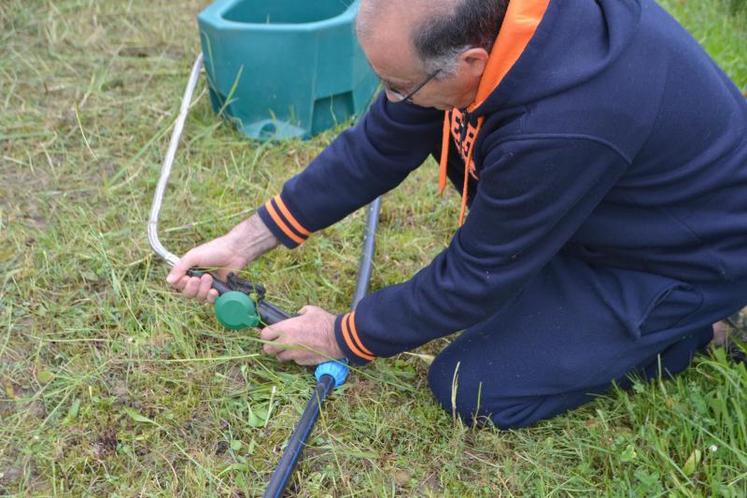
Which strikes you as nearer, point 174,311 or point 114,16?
point 174,311

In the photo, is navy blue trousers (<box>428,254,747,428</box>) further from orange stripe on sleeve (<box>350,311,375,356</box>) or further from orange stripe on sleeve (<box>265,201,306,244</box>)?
orange stripe on sleeve (<box>265,201,306,244</box>)

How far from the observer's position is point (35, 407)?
1796mm

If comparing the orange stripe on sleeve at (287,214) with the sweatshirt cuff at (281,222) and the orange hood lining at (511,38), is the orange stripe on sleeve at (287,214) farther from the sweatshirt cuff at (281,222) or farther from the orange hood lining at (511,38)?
the orange hood lining at (511,38)

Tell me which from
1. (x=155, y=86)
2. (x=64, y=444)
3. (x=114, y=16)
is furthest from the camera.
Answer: (x=114, y=16)

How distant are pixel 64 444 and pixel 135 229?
2.49 feet

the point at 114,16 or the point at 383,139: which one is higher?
the point at 383,139

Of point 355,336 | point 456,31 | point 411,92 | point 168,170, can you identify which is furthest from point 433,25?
point 168,170

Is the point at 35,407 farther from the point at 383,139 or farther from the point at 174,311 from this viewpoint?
the point at 383,139

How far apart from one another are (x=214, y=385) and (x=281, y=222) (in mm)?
412

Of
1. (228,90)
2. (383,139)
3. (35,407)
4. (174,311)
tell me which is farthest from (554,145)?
(228,90)

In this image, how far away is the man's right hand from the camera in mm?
1873

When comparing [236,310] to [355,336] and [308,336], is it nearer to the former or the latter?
[308,336]

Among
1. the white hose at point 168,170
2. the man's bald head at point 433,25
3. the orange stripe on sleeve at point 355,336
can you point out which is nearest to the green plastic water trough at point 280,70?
the white hose at point 168,170

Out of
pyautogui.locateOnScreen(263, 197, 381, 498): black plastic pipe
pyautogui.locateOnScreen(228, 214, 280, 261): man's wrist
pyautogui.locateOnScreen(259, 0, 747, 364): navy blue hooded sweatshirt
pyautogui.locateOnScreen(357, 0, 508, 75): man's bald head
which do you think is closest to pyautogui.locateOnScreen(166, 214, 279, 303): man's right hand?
pyautogui.locateOnScreen(228, 214, 280, 261): man's wrist
